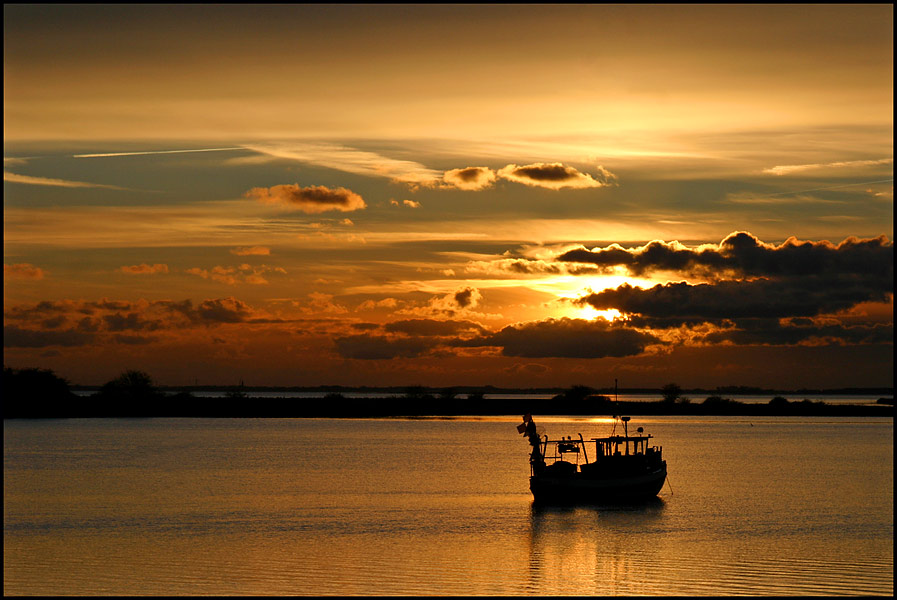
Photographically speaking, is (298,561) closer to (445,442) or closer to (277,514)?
(277,514)

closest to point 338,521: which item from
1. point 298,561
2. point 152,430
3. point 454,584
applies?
point 298,561

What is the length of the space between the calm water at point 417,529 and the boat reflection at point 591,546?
19cm

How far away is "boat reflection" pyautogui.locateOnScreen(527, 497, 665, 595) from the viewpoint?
44.7 m

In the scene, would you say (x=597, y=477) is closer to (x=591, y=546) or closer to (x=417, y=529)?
(x=591, y=546)

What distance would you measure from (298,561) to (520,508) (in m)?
25.7

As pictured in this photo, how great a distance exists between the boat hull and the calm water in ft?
4.55

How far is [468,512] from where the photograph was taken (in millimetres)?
67812

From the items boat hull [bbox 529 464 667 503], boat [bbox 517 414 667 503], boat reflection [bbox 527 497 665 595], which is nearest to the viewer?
boat reflection [bbox 527 497 665 595]

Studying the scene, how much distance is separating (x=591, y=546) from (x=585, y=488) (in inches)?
649

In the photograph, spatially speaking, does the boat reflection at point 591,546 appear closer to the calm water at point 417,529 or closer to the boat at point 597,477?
the calm water at point 417,529

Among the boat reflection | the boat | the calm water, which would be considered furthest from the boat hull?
the calm water

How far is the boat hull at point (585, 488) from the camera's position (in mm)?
71188

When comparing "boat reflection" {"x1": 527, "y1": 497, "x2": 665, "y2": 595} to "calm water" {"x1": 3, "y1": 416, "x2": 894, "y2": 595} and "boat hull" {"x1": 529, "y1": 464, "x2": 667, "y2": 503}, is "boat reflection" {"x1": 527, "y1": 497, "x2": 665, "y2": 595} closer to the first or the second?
"calm water" {"x1": 3, "y1": 416, "x2": 894, "y2": 595}

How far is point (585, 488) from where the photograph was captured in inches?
2827
